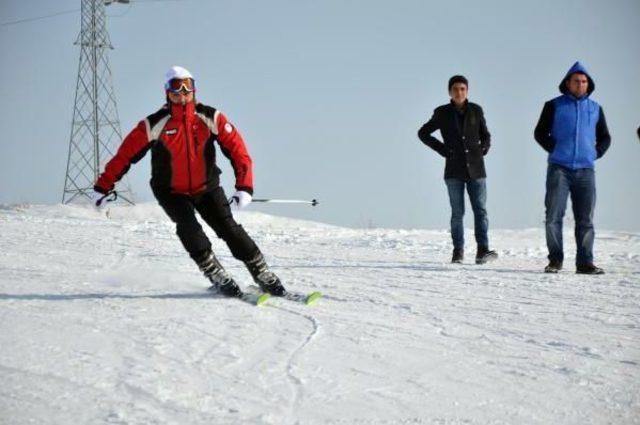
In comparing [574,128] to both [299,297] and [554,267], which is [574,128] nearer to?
[554,267]

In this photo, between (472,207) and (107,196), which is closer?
(107,196)

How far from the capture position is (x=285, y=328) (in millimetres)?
3980

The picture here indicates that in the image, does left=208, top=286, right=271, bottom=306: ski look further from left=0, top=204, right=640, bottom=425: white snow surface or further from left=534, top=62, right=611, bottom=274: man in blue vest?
left=534, top=62, right=611, bottom=274: man in blue vest

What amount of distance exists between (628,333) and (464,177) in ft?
13.0

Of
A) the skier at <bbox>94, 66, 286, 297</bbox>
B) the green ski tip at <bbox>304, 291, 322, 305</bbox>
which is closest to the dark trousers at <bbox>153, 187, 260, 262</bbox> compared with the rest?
the skier at <bbox>94, 66, 286, 297</bbox>

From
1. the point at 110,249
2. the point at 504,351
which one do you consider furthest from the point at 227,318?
the point at 110,249

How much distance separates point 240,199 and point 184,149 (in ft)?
1.80

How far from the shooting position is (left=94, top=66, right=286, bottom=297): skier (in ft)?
16.6

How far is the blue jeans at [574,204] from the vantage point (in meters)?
6.72

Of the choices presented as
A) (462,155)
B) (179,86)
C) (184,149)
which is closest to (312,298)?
(184,149)

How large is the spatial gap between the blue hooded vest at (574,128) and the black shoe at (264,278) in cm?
333

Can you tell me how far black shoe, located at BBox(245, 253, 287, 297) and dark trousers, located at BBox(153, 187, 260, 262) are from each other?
5cm

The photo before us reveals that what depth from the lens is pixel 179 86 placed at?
502 cm

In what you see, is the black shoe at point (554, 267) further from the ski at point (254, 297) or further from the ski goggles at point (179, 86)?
the ski goggles at point (179, 86)
